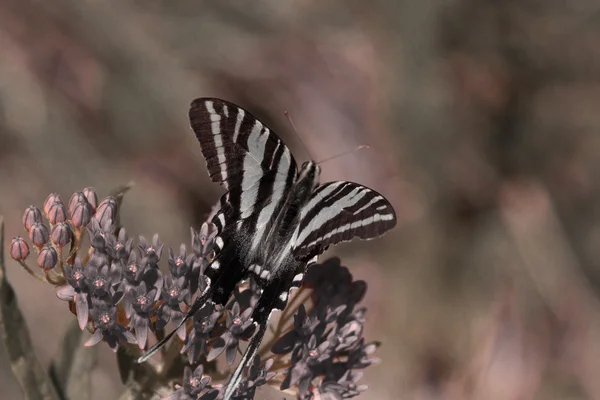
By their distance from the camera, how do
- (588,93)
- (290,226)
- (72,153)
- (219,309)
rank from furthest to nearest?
(588,93) → (72,153) → (290,226) → (219,309)

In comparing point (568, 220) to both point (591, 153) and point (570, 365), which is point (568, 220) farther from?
point (570, 365)

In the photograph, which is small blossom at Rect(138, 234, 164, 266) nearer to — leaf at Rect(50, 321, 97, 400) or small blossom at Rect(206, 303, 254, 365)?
small blossom at Rect(206, 303, 254, 365)

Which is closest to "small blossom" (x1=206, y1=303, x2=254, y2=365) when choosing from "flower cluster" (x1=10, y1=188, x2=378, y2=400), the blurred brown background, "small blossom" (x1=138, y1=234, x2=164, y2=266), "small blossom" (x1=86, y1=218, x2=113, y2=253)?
"flower cluster" (x1=10, y1=188, x2=378, y2=400)

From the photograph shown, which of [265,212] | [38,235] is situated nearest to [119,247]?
[38,235]

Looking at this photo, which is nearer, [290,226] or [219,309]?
[219,309]

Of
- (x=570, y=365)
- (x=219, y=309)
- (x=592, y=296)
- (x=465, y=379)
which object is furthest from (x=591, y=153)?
(x=219, y=309)

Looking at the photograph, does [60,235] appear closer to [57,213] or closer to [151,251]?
[57,213]
